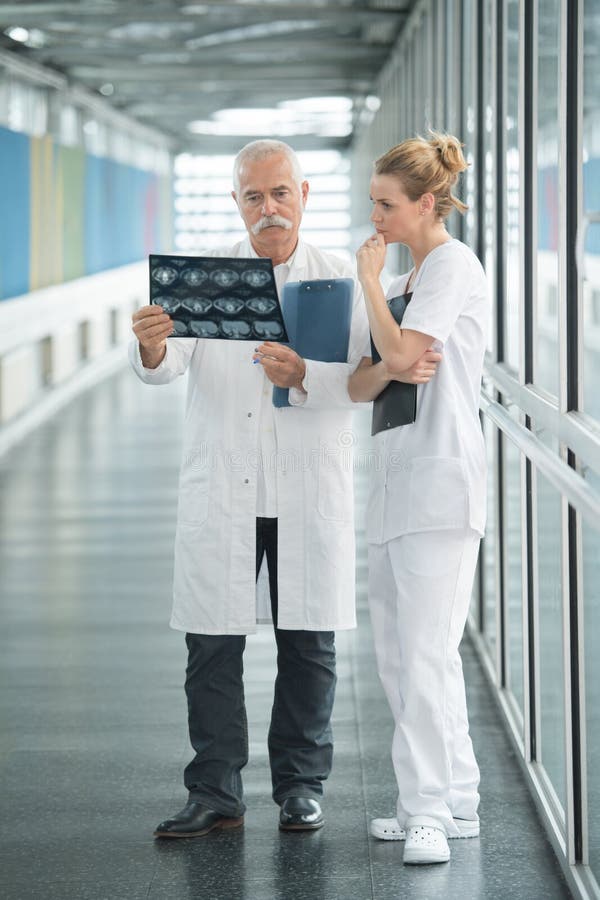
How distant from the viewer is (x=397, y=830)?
323 centimetres

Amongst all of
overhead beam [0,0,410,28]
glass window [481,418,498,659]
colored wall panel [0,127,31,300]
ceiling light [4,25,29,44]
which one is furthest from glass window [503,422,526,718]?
ceiling light [4,25,29,44]

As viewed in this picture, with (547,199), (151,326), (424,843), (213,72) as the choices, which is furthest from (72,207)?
(424,843)

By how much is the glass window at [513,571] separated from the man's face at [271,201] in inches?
43.7

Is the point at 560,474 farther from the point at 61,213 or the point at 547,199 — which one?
the point at 61,213

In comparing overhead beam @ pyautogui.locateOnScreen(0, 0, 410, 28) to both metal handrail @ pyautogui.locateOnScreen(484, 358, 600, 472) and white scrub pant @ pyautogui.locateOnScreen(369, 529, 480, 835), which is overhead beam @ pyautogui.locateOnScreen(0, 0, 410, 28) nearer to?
metal handrail @ pyautogui.locateOnScreen(484, 358, 600, 472)

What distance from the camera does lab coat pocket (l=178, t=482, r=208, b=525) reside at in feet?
10.5

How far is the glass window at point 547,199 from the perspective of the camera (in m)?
3.16

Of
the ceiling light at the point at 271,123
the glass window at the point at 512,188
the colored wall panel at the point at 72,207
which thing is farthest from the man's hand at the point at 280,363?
the ceiling light at the point at 271,123

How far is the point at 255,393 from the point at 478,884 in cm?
124

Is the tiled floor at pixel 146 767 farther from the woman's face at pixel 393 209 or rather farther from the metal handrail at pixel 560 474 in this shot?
the woman's face at pixel 393 209

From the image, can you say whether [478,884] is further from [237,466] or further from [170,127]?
[170,127]

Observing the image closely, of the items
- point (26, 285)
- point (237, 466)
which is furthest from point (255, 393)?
point (26, 285)

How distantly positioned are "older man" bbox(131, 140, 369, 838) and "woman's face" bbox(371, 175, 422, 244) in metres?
0.24

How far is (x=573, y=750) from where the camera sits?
2879 mm
